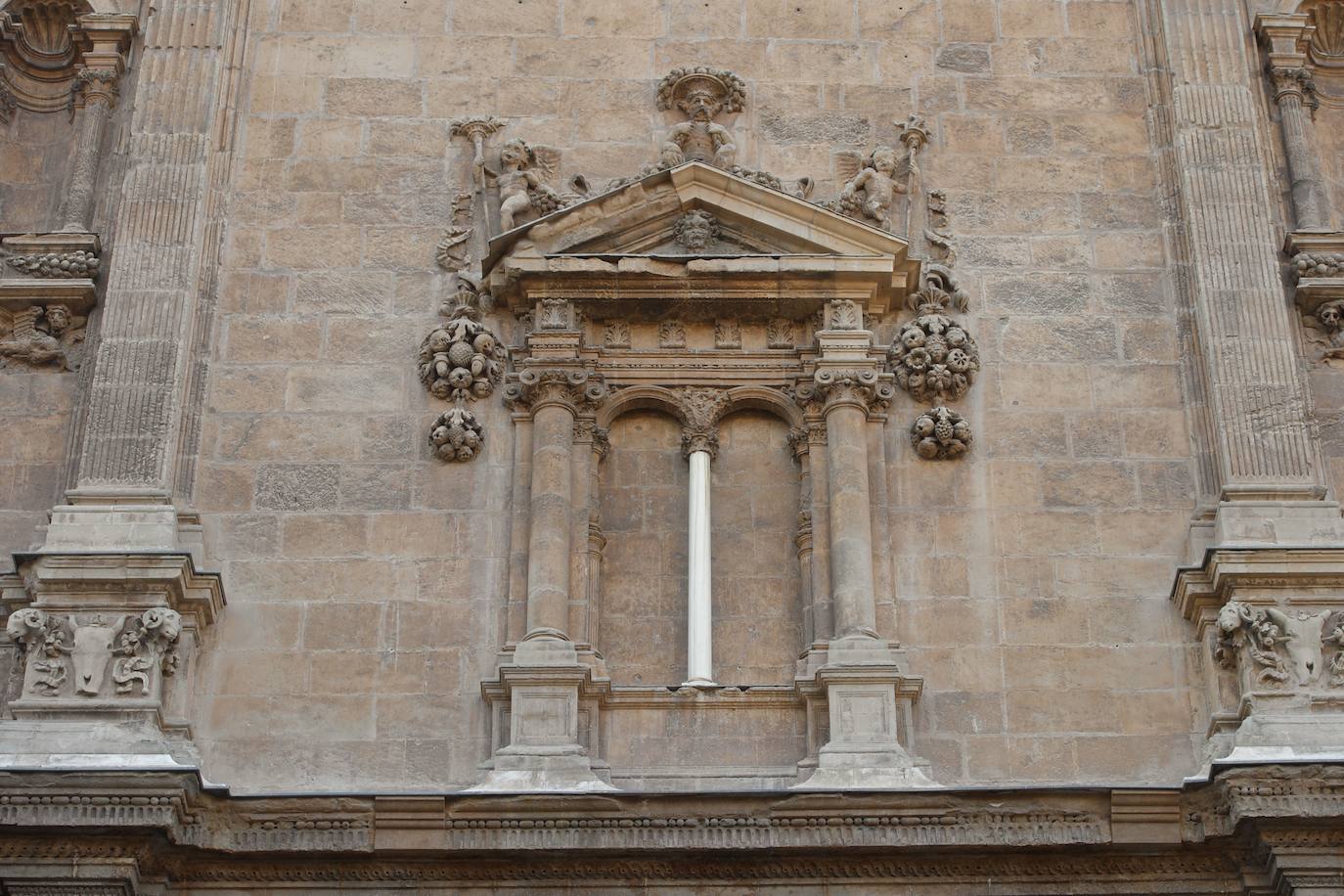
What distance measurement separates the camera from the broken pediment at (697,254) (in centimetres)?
1683

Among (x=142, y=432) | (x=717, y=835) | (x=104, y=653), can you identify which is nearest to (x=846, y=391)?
(x=717, y=835)

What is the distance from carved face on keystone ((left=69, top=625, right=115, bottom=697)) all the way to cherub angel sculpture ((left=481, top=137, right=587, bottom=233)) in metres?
4.00

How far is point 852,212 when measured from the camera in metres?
17.4

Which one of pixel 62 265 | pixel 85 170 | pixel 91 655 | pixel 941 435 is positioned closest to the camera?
pixel 91 655

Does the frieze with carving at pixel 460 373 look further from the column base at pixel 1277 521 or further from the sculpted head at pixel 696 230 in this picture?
the column base at pixel 1277 521

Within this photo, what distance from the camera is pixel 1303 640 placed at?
1512cm

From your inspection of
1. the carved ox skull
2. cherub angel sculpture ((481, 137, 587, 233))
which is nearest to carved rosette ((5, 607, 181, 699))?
cherub angel sculpture ((481, 137, 587, 233))

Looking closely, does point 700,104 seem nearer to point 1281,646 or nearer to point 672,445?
point 672,445

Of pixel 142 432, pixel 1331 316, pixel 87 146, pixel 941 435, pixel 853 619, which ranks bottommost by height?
pixel 853 619

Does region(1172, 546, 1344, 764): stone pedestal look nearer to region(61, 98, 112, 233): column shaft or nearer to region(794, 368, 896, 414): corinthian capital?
region(794, 368, 896, 414): corinthian capital

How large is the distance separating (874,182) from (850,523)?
2.79 metres

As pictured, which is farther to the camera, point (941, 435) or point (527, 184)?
point (527, 184)

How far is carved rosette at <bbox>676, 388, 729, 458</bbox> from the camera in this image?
54.1 ft

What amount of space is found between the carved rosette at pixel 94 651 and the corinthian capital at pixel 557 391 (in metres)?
2.76
